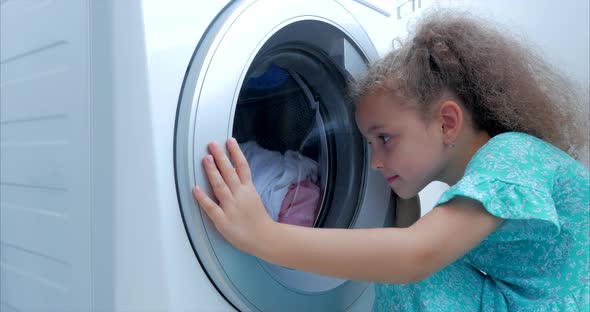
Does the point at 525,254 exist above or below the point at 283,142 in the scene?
below

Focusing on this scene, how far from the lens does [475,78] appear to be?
864 mm

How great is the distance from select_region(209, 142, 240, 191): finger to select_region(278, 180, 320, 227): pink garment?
0.89 ft

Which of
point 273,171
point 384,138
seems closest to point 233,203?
point 273,171

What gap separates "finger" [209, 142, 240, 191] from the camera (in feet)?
2.12

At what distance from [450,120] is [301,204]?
33cm

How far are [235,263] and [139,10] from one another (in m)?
0.36

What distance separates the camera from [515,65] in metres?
0.89

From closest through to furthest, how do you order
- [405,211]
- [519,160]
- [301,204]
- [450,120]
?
[519,160]
[450,120]
[301,204]
[405,211]

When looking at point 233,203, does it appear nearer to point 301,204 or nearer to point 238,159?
point 238,159

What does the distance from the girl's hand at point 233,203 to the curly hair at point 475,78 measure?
343mm

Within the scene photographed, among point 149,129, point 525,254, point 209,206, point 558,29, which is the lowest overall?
point 525,254

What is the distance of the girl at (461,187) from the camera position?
66 cm

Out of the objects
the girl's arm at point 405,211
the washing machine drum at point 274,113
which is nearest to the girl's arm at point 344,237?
the washing machine drum at point 274,113

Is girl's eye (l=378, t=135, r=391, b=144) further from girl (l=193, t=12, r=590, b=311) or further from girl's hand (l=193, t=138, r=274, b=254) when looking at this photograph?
girl's hand (l=193, t=138, r=274, b=254)
